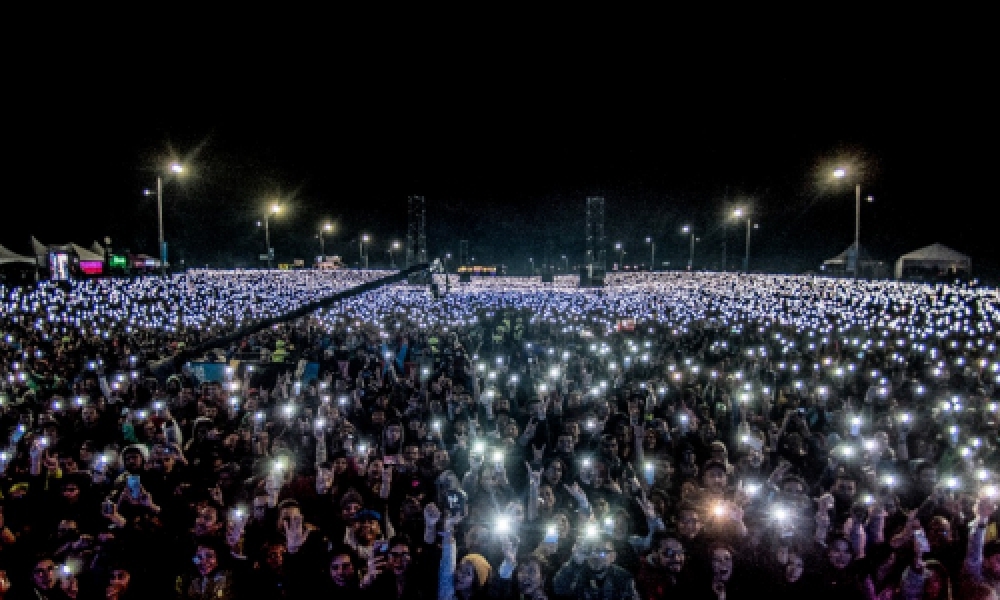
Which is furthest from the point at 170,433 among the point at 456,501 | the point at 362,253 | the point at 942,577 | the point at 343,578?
the point at 362,253

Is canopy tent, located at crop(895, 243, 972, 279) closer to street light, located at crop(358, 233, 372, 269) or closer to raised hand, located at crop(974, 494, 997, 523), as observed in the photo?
raised hand, located at crop(974, 494, 997, 523)

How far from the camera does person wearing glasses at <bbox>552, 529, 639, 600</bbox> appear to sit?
4.36 meters

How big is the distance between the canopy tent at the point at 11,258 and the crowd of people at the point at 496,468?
1400 centimetres

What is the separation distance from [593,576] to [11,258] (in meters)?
30.3

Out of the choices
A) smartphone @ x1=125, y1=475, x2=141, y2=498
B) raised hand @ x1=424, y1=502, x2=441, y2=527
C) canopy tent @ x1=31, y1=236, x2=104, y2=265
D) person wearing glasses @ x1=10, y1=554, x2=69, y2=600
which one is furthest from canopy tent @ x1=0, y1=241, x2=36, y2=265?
raised hand @ x1=424, y1=502, x2=441, y2=527

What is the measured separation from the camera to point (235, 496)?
582 cm

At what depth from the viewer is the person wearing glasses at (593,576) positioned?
436 centimetres

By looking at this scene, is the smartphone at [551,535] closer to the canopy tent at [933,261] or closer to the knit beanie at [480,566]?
the knit beanie at [480,566]

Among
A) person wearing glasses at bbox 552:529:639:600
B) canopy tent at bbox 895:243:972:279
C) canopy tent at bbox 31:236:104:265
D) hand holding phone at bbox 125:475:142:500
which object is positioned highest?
canopy tent at bbox 31:236:104:265

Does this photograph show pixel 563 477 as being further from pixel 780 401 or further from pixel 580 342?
pixel 580 342

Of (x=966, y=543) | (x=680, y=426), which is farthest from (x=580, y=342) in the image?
(x=966, y=543)

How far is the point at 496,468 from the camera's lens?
20.1 ft

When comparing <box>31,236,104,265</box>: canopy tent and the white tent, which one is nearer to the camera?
the white tent

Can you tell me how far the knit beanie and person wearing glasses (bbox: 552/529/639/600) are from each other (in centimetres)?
49
